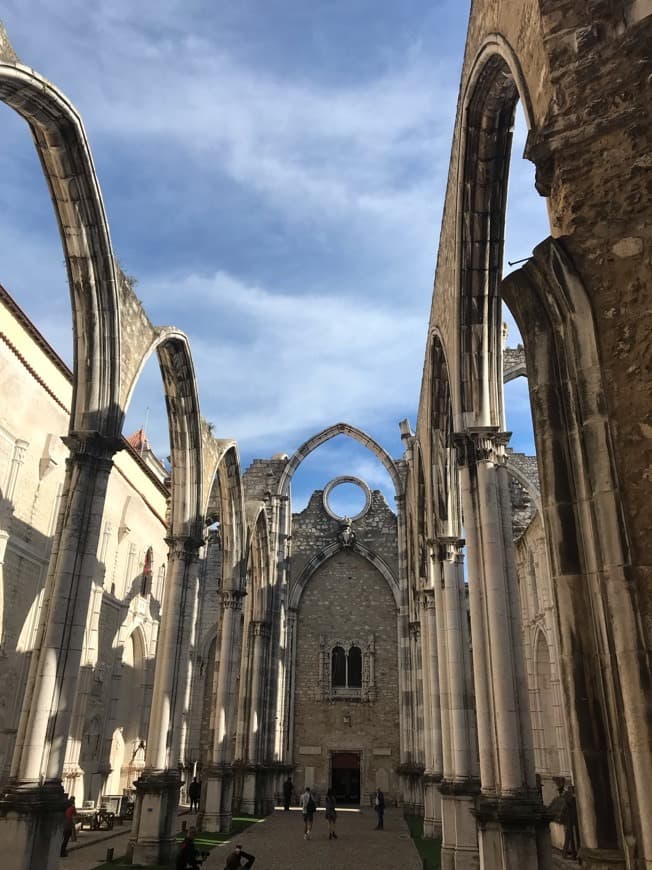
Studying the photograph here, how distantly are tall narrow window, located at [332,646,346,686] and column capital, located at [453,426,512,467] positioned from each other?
16.9 metres

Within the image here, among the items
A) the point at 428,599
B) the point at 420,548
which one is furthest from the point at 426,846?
the point at 420,548

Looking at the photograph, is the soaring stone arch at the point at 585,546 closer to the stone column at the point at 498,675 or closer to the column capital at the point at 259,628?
the stone column at the point at 498,675

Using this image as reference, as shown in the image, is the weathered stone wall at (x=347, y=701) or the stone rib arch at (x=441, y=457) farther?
the weathered stone wall at (x=347, y=701)

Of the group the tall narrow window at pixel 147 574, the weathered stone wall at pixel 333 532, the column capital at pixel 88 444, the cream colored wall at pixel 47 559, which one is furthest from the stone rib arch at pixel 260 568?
the column capital at pixel 88 444

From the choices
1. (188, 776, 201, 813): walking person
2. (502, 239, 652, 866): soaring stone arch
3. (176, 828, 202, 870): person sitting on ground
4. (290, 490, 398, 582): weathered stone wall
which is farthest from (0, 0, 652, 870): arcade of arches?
(176, 828, 202, 870): person sitting on ground

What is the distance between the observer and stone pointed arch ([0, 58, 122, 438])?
849 centimetres

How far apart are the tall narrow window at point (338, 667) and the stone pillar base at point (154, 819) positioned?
13147mm

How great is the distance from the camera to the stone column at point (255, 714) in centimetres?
1920

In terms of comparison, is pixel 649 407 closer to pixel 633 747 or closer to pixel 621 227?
pixel 621 227

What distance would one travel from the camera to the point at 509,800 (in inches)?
284

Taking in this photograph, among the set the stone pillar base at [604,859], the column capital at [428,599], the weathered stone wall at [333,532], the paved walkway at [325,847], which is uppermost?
the weathered stone wall at [333,532]

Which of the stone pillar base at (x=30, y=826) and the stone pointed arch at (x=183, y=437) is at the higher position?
the stone pointed arch at (x=183, y=437)

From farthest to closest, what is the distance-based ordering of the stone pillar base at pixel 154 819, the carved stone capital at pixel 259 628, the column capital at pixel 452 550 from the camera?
the carved stone capital at pixel 259 628
the column capital at pixel 452 550
the stone pillar base at pixel 154 819

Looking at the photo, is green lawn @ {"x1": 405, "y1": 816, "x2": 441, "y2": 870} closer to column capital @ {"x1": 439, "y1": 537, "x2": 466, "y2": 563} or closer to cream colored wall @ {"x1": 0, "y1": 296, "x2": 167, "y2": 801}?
column capital @ {"x1": 439, "y1": 537, "x2": 466, "y2": 563}
